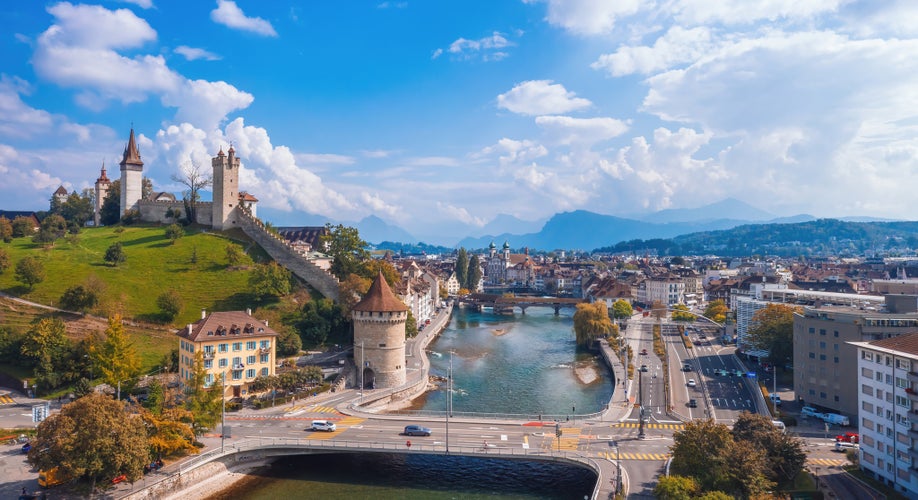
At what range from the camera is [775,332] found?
70.2 meters

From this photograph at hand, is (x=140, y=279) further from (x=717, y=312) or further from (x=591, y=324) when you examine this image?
(x=717, y=312)

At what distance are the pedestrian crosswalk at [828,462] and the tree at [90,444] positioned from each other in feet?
145

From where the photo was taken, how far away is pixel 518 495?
131 feet

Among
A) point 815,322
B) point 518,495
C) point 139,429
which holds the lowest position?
point 518,495

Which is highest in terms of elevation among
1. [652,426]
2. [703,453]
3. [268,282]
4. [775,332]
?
[268,282]

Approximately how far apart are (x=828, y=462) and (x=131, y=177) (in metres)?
106

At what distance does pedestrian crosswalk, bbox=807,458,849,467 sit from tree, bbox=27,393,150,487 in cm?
4425

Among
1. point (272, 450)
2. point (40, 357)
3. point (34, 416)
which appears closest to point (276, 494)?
point (272, 450)

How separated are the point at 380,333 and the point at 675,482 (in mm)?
35620

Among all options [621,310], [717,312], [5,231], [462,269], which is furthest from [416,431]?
[462,269]

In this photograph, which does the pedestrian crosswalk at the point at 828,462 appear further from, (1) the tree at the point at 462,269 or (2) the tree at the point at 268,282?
(1) the tree at the point at 462,269

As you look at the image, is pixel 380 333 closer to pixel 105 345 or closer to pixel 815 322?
pixel 105 345

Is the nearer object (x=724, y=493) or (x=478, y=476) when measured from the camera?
(x=724, y=493)

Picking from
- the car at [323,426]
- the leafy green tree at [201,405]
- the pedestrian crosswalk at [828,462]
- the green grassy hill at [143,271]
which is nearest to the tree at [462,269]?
the green grassy hill at [143,271]
